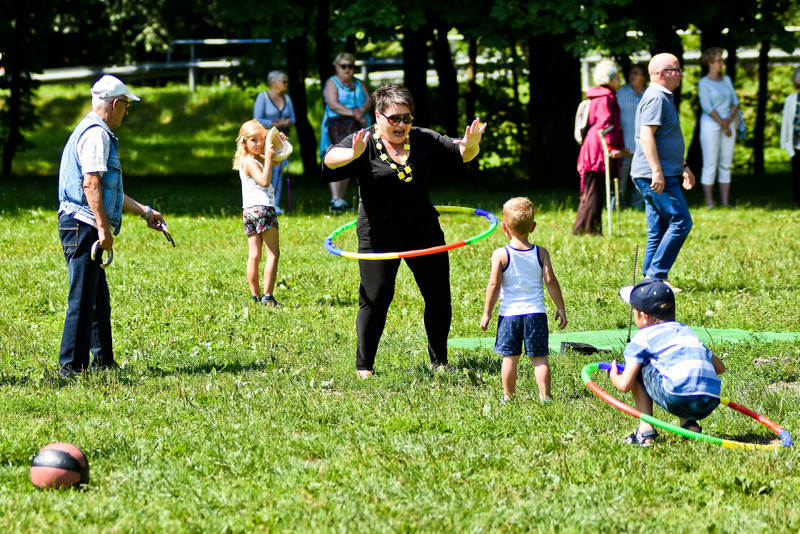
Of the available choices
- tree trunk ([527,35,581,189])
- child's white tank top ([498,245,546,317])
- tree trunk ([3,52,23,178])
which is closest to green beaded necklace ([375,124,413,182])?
child's white tank top ([498,245,546,317])

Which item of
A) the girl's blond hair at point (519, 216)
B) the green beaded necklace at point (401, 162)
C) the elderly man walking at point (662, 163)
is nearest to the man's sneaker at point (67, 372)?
the green beaded necklace at point (401, 162)

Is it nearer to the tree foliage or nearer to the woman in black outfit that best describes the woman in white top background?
the tree foliage

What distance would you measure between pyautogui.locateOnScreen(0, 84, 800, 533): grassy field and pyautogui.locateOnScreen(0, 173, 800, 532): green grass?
0.02 m

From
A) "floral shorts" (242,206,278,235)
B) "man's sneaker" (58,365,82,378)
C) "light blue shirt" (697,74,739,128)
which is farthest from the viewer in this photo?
"light blue shirt" (697,74,739,128)

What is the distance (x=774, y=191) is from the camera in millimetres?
19766

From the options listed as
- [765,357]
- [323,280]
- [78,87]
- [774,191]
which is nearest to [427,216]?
[765,357]

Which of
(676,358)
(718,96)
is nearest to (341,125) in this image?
(718,96)

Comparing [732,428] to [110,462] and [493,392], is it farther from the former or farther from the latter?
[110,462]

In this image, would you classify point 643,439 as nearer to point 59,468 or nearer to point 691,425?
point 691,425

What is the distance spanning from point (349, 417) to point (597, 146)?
8283mm

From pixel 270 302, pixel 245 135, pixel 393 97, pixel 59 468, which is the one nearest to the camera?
pixel 59 468

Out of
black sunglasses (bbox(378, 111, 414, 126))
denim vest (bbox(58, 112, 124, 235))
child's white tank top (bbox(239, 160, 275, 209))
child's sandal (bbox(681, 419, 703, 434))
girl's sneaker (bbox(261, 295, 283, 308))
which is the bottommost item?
girl's sneaker (bbox(261, 295, 283, 308))

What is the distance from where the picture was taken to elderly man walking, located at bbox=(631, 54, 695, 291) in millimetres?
9523

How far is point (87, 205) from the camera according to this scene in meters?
7.14
